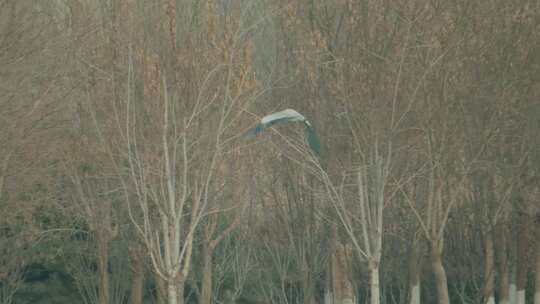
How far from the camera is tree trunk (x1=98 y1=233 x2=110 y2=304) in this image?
20891mm

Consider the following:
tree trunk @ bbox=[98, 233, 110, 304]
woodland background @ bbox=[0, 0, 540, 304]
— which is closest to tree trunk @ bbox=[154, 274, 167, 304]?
woodland background @ bbox=[0, 0, 540, 304]

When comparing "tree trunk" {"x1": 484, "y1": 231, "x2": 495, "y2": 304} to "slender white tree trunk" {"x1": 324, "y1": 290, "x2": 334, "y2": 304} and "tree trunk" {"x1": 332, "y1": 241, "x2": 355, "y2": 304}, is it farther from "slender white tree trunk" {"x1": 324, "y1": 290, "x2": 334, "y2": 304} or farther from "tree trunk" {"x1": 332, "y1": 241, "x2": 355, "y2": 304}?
"slender white tree trunk" {"x1": 324, "y1": 290, "x2": 334, "y2": 304}

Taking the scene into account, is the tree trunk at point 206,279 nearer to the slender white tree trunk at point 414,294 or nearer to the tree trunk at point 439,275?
the slender white tree trunk at point 414,294

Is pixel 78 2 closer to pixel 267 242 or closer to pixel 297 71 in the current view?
pixel 297 71

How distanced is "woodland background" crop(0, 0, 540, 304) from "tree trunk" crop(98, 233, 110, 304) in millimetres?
49

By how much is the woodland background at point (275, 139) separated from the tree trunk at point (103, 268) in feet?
0.16

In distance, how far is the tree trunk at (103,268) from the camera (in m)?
20.9

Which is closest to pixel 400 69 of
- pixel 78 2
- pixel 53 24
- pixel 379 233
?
pixel 379 233

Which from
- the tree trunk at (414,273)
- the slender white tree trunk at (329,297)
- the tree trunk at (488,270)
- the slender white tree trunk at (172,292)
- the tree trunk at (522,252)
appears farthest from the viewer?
the slender white tree trunk at (329,297)

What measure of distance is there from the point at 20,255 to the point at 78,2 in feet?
19.3

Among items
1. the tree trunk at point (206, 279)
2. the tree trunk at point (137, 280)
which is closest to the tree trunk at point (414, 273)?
the tree trunk at point (206, 279)

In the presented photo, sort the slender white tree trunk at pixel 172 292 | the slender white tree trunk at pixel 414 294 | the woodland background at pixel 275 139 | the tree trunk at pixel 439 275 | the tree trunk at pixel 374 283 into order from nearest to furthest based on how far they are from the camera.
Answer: the slender white tree trunk at pixel 172 292, the woodland background at pixel 275 139, the tree trunk at pixel 374 283, the tree trunk at pixel 439 275, the slender white tree trunk at pixel 414 294

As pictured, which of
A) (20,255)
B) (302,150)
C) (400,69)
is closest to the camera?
(400,69)

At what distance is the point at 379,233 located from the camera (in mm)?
16109
